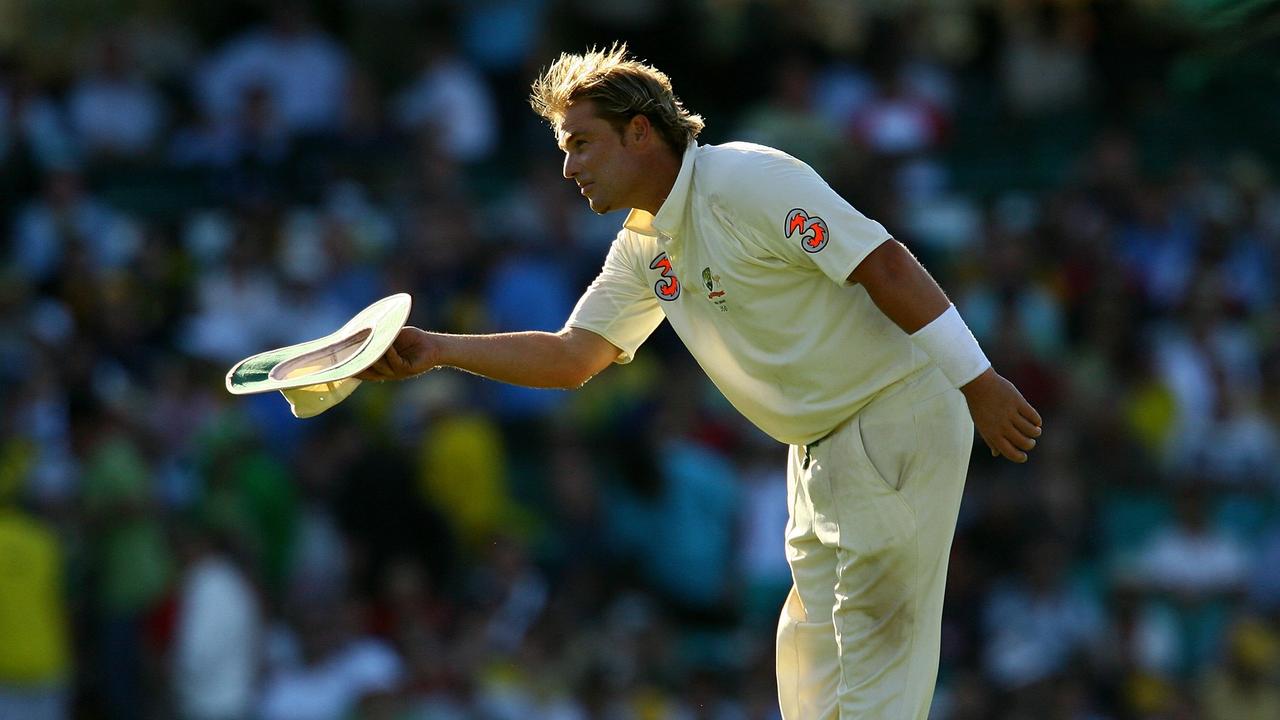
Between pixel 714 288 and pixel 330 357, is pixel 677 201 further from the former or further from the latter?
pixel 330 357

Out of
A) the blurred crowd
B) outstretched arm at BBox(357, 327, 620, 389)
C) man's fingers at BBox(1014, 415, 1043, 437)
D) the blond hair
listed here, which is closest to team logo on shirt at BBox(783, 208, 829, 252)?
the blond hair

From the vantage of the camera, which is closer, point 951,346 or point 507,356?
point 951,346

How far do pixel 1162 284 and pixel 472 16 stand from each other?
184 inches

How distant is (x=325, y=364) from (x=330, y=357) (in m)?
0.04

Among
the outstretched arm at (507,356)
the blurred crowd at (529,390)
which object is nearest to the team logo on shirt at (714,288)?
the outstretched arm at (507,356)

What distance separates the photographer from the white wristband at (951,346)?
4703 millimetres

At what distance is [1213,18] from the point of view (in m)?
5.73

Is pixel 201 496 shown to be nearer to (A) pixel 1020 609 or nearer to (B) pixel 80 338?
(B) pixel 80 338

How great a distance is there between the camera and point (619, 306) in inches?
215

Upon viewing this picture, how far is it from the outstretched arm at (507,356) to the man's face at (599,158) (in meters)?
0.49

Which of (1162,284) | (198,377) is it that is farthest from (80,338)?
(1162,284)

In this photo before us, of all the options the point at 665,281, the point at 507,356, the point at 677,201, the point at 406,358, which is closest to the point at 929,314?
the point at 677,201

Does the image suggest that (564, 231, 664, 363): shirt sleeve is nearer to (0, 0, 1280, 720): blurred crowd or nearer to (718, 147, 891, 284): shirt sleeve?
(718, 147, 891, 284): shirt sleeve

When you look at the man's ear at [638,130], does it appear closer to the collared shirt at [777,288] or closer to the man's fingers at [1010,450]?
the collared shirt at [777,288]
